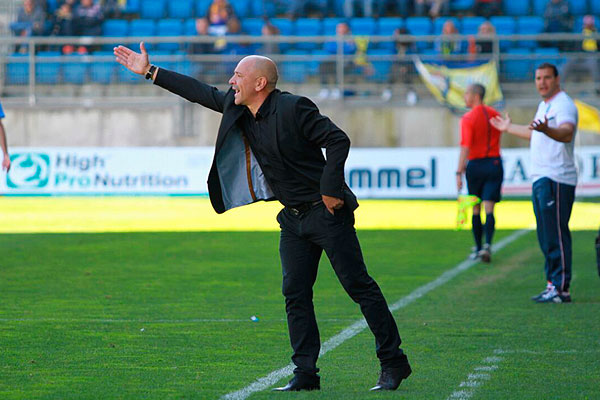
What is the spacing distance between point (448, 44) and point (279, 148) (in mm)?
20322

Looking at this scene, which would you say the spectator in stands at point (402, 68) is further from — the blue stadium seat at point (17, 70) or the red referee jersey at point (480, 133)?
the red referee jersey at point (480, 133)

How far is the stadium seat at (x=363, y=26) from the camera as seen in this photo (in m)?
28.6

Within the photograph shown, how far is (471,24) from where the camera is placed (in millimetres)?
28359

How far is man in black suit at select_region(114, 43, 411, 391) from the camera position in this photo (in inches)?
250

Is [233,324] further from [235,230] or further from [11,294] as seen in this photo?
[235,230]

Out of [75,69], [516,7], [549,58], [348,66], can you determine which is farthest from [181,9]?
[549,58]

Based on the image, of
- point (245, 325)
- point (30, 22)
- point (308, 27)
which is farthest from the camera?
point (308, 27)

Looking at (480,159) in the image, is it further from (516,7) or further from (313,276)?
(516,7)

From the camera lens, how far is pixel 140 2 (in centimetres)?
3047

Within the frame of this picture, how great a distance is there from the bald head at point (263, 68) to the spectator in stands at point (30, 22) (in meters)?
22.6

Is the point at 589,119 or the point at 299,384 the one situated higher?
the point at 299,384

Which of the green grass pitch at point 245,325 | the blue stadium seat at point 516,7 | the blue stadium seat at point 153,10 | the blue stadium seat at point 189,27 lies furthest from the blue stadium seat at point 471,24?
the green grass pitch at point 245,325

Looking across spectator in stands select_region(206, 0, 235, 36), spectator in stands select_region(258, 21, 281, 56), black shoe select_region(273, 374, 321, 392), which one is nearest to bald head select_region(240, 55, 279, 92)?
black shoe select_region(273, 374, 321, 392)

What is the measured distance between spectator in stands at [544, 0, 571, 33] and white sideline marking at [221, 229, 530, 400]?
1315 centimetres
